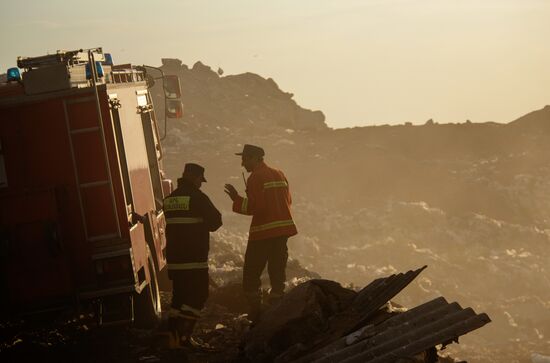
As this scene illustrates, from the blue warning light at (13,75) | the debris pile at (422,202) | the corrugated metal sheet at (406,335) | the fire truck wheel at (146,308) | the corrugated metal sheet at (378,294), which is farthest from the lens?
the debris pile at (422,202)

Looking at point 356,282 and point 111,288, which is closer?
point 111,288

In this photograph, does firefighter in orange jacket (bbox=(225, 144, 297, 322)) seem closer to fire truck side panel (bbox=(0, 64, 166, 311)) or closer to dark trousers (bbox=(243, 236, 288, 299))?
dark trousers (bbox=(243, 236, 288, 299))

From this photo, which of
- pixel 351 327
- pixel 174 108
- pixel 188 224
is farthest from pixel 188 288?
pixel 174 108

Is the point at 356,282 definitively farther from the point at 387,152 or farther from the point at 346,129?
the point at 346,129

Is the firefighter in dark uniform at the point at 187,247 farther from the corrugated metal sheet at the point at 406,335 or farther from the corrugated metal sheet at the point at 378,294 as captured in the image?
the corrugated metal sheet at the point at 406,335

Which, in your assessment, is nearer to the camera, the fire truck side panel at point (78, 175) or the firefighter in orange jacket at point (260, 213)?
the fire truck side panel at point (78, 175)

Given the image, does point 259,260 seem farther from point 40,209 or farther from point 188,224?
point 40,209

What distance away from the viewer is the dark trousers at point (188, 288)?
7.55 meters

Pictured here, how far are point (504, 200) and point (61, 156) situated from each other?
1658 cm

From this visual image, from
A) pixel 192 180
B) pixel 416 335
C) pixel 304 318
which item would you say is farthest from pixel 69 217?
pixel 416 335

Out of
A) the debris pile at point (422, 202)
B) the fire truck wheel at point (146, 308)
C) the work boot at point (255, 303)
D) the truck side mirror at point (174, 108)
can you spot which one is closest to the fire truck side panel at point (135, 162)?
the fire truck wheel at point (146, 308)

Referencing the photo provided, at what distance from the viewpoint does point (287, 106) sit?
119 feet

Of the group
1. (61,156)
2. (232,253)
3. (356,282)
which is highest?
(61,156)

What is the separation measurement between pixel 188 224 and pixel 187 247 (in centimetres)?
20
